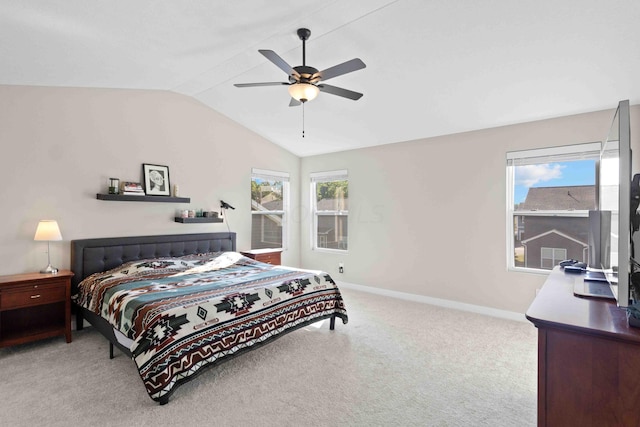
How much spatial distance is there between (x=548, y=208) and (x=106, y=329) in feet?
15.6

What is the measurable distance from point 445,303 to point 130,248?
4140 mm

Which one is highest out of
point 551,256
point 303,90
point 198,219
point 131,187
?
point 303,90

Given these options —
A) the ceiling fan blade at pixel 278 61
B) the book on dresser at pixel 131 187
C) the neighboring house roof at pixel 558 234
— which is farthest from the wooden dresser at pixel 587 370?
the book on dresser at pixel 131 187

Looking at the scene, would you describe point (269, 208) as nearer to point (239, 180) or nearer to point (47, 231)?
point (239, 180)

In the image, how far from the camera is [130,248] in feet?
13.2

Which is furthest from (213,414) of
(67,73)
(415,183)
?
(415,183)

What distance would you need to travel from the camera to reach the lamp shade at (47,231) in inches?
128

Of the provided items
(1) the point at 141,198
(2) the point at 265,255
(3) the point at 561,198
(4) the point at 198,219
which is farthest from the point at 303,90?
(3) the point at 561,198

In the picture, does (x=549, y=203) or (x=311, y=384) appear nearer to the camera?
(x=311, y=384)

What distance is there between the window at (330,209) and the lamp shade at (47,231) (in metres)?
3.80

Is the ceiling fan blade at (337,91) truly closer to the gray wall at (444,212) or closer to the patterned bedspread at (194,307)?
the patterned bedspread at (194,307)

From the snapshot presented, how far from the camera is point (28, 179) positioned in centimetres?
339

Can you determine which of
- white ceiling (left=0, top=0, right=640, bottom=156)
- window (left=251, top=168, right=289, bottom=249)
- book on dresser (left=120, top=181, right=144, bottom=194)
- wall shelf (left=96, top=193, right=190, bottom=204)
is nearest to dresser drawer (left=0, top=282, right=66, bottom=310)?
wall shelf (left=96, top=193, right=190, bottom=204)

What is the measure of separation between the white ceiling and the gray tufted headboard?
5.86 ft
